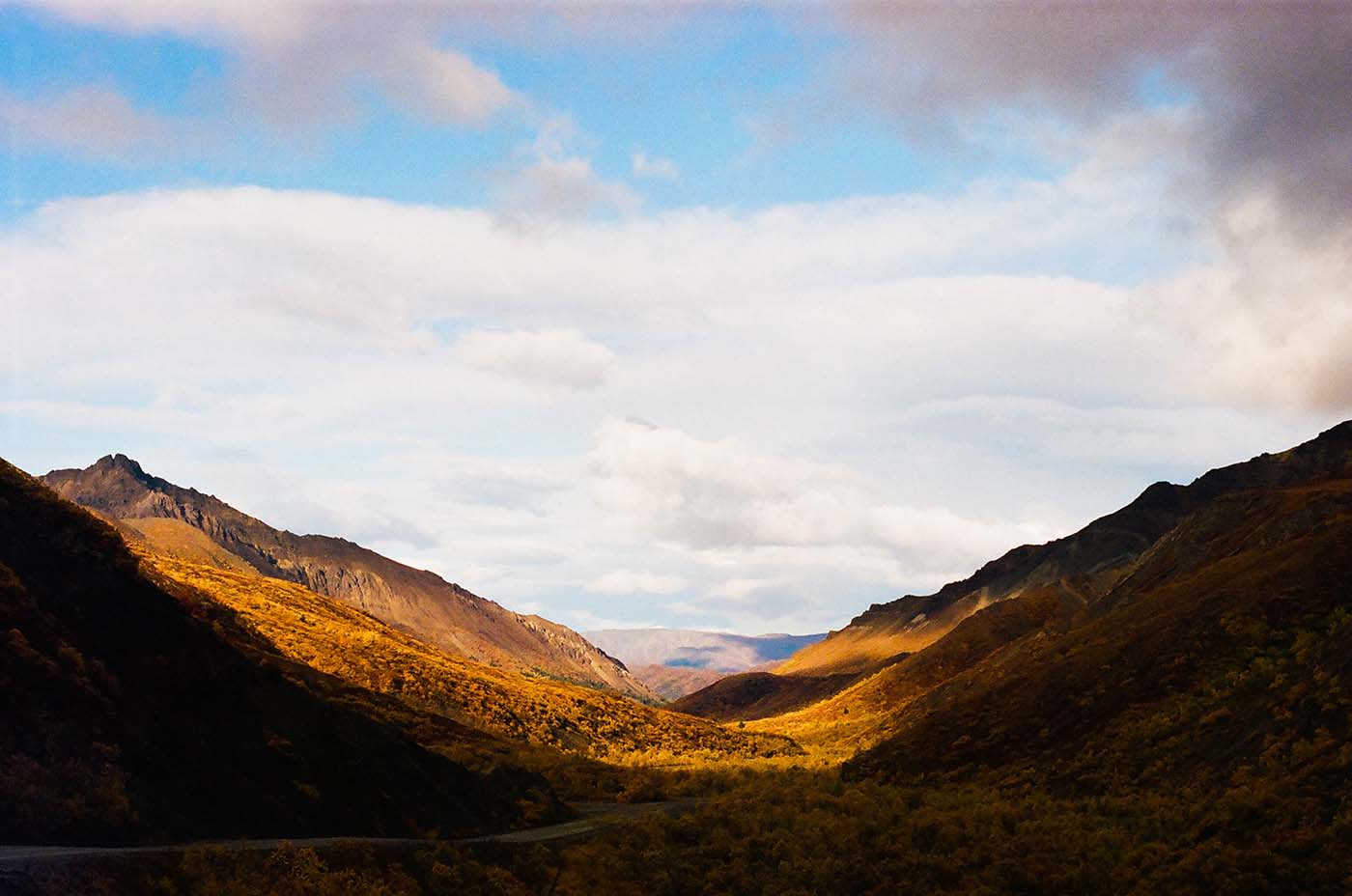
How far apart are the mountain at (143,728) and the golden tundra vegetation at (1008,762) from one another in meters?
3.36

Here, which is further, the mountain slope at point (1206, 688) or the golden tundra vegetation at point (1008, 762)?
the mountain slope at point (1206, 688)

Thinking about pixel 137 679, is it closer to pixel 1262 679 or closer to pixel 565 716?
pixel 1262 679

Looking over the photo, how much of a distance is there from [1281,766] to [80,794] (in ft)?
115

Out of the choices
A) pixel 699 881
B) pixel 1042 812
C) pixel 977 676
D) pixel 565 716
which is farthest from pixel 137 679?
pixel 977 676

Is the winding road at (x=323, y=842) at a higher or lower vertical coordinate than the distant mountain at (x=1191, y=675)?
lower

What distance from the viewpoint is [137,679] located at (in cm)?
3128

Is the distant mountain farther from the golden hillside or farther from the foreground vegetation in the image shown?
the golden hillside

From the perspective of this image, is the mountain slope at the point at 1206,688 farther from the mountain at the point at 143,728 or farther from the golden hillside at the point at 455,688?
the mountain at the point at 143,728

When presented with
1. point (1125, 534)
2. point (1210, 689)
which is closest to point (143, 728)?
point (1210, 689)

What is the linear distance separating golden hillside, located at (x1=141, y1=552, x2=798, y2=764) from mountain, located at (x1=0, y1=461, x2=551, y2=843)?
33.2 metres

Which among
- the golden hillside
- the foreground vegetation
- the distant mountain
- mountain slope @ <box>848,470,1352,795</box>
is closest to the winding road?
the foreground vegetation

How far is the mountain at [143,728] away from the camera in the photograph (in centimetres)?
2597

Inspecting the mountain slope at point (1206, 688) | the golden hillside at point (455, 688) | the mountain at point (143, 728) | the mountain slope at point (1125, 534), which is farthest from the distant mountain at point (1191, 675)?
the mountain slope at point (1125, 534)

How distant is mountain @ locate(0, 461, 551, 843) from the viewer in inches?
1022
